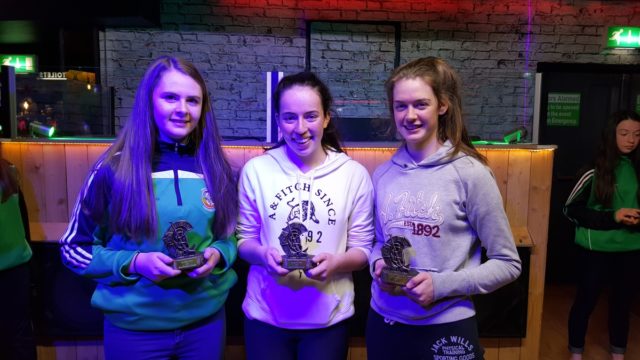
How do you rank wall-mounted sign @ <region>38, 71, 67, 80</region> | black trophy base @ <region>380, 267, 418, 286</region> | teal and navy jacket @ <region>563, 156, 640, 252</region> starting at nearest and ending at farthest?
black trophy base @ <region>380, 267, 418, 286</region> < teal and navy jacket @ <region>563, 156, 640, 252</region> < wall-mounted sign @ <region>38, 71, 67, 80</region>

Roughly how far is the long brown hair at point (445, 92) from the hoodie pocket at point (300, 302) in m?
0.59

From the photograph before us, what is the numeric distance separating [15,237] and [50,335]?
2.67ft

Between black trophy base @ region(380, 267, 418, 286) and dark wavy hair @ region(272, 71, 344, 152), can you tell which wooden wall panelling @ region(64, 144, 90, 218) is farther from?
black trophy base @ region(380, 267, 418, 286)

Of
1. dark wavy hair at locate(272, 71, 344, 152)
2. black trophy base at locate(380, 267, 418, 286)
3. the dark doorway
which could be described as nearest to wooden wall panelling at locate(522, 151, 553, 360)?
dark wavy hair at locate(272, 71, 344, 152)

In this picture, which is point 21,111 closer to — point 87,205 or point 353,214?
point 87,205

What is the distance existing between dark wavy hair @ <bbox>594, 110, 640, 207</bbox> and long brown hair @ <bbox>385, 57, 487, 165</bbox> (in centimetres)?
190

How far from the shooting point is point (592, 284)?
2939mm

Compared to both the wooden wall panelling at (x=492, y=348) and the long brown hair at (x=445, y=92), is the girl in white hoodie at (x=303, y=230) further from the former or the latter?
the wooden wall panelling at (x=492, y=348)

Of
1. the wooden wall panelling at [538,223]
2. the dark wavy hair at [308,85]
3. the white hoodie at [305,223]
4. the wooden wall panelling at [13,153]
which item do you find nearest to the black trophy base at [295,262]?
the white hoodie at [305,223]

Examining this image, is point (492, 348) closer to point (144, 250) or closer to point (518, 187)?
point (518, 187)

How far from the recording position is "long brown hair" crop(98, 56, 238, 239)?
143 cm

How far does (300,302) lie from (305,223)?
25cm

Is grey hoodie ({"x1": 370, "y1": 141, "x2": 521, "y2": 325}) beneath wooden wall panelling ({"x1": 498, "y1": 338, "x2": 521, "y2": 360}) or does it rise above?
above

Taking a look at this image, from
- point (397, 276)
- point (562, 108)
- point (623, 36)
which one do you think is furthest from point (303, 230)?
point (623, 36)
